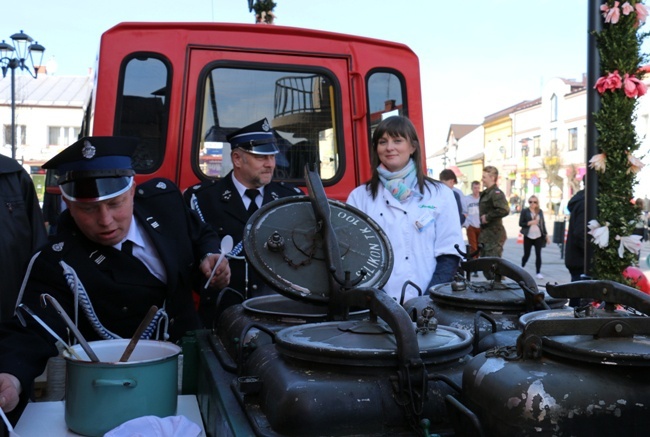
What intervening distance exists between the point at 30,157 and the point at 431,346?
45.2m

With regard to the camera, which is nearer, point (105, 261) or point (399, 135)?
point (105, 261)

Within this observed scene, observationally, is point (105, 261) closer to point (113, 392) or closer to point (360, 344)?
point (113, 392)

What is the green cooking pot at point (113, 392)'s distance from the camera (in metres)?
1.94

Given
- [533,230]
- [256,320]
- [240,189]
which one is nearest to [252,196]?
[240,189]

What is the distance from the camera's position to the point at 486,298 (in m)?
2.30

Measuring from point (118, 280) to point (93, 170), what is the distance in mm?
440

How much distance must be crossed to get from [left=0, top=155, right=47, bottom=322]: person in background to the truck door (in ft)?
4.65

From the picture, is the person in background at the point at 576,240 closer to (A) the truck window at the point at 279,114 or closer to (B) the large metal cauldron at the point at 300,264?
(A) the truck window at the point at 279,114

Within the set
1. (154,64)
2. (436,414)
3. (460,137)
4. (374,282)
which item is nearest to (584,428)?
(436,414)

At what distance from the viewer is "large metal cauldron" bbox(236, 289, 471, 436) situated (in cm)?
152

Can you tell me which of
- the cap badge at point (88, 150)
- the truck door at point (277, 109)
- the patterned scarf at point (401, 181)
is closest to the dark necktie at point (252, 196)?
the truck door at point (277, 109)

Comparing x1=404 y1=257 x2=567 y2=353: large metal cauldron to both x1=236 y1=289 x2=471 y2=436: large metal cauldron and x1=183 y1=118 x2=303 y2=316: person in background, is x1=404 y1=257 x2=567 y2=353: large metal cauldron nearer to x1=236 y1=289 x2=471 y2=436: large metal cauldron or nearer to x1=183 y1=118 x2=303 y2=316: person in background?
x1=236 y1=289 x2=471 y2=436: large metal cauldron

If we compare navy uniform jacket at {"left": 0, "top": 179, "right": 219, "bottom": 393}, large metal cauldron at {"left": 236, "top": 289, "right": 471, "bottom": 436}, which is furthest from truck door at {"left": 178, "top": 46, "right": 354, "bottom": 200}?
large metal cauldron at {"left": 236, "top": 289, "right": 471, "bottom": 436}

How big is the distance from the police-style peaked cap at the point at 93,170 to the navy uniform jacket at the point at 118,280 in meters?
0.24
